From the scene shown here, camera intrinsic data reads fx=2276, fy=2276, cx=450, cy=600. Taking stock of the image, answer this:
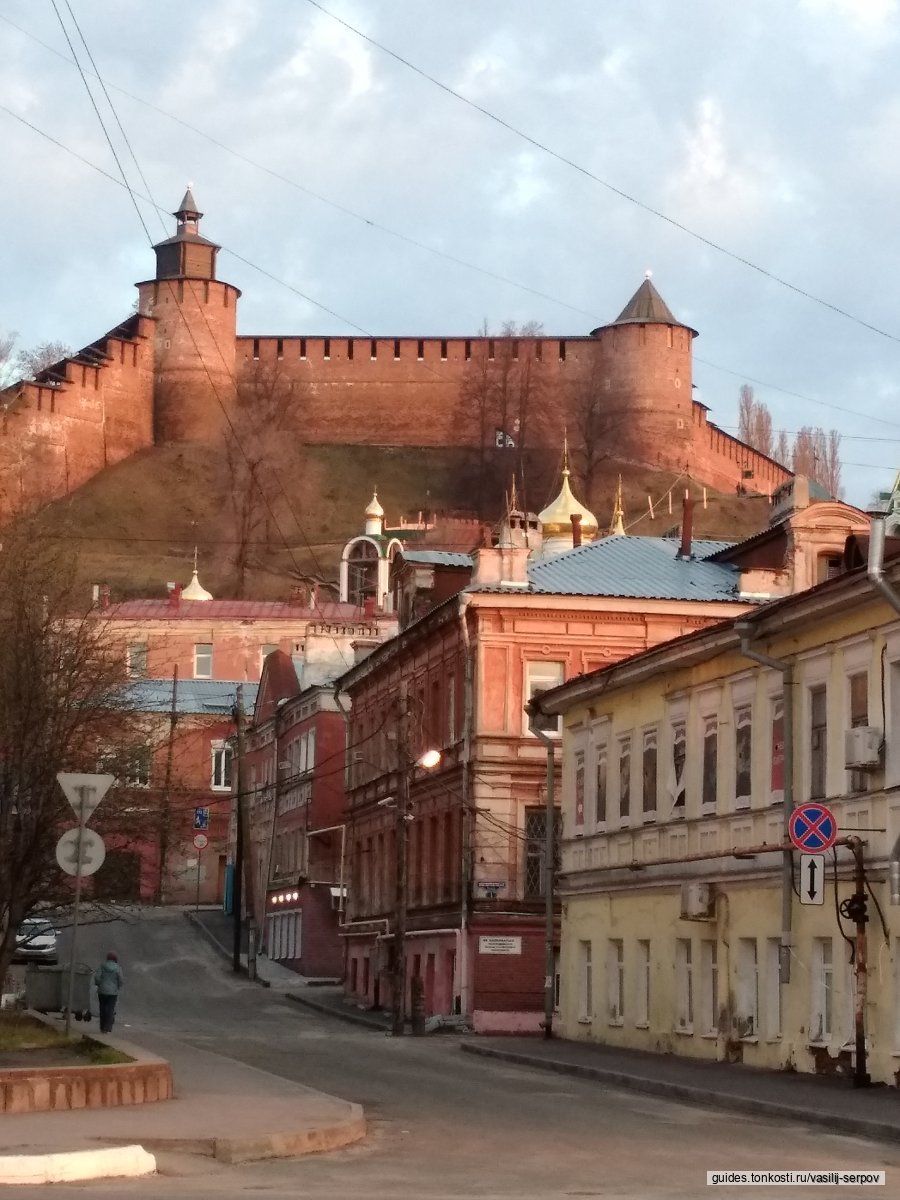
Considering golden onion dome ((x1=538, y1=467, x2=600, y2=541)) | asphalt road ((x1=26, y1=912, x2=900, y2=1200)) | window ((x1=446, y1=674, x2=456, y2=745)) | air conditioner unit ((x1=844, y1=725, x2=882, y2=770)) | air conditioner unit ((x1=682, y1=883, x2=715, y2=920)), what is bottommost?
Answer: asphalt road ((x1=26, y1=912, x2=900, y2=1200))

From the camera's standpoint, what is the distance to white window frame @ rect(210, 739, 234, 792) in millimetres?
75938

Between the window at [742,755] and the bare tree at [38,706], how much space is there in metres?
8.50

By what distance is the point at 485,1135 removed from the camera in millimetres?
17297

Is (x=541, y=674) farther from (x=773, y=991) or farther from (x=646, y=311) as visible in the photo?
(x=646, y=311)

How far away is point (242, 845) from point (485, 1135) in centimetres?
4082

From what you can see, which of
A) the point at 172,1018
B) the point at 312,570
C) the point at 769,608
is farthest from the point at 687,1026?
the point at 312,570

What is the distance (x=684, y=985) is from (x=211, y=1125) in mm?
14180

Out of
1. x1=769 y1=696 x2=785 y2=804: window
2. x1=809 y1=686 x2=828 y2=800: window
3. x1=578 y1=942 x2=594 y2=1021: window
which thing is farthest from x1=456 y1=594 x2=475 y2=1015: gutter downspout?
x1=809 y1=686 x2=828 y2=800: window

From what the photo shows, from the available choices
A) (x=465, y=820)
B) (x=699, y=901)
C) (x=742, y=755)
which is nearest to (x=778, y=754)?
(x=742, y=755)

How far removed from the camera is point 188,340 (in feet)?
457

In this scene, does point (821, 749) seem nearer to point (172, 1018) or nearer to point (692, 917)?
point (692, 917)

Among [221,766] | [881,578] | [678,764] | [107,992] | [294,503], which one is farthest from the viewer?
[294,503]

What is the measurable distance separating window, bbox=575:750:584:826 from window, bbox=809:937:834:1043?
412 inches

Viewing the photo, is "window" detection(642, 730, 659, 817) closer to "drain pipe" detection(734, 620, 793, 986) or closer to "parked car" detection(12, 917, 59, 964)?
"drain pipe" detection(734, 620, 793, 986)
